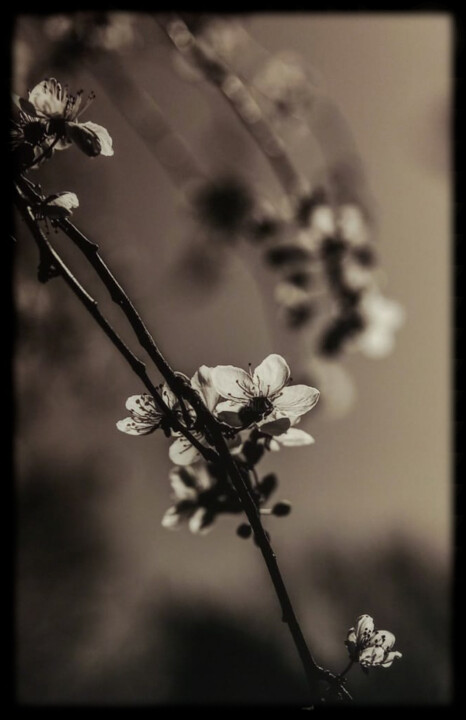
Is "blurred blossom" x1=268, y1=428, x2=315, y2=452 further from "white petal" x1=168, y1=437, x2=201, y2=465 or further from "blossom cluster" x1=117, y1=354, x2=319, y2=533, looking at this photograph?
"white petal" x1=168, y1=437, x2=201, y2=465

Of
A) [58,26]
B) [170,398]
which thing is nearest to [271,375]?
[170,398]

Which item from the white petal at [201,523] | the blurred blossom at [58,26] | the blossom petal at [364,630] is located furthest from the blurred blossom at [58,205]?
the blurred blossom at [58,26]

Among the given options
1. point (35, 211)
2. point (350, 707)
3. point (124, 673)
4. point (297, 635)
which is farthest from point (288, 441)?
point (124, 673)

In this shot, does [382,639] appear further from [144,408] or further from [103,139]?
[103,139]

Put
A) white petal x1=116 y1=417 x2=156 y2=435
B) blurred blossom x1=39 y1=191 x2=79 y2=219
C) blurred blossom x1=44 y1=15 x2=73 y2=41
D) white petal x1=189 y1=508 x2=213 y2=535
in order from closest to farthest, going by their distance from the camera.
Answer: blurred blossom x1=39 y1=191 x2=79 y2=219 < white petal x1=116 y1=417 x2=156 y2=435 < white petal x1=189 y1=508 x2=213 y2=535 < blurred blossom x1=44 y1=15 x2=73 y2=41

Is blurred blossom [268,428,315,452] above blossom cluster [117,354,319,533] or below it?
below

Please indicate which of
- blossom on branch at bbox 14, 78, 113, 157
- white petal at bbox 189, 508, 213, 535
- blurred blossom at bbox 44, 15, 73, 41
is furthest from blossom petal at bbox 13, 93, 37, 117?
blurred blossom at bbox 44, 15, 73, 41

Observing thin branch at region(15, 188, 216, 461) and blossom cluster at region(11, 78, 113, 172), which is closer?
thin branch at region(15, 188, 216, 461)

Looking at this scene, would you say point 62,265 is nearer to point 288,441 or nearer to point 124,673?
point 288,441
